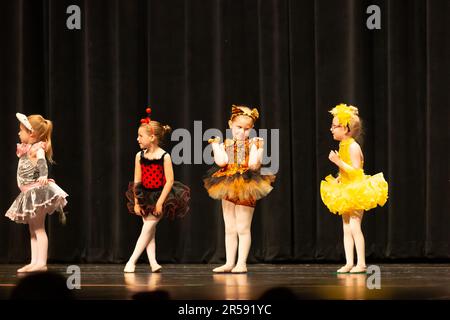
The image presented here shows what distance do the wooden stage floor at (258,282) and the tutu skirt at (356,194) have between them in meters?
0.52

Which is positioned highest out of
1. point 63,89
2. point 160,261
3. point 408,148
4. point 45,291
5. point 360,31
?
point 360,31

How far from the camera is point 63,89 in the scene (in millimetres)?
7656

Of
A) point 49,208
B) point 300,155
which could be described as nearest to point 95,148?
point 49,208

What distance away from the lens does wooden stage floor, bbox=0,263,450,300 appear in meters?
4.43

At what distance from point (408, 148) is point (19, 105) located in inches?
145

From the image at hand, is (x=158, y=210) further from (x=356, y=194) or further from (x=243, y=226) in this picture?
(x=356, y=194)

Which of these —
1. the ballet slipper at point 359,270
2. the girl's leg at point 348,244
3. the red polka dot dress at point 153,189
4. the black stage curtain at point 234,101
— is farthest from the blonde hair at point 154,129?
the ballet slipper at point 359,270

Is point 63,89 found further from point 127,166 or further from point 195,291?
point 195,291

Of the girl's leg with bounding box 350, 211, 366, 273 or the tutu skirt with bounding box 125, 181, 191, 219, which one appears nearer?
the girl's leg with bounding box 350, 211, 366, 273

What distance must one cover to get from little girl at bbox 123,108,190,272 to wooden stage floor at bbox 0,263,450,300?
0.29m

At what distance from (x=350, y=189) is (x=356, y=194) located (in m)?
0.06

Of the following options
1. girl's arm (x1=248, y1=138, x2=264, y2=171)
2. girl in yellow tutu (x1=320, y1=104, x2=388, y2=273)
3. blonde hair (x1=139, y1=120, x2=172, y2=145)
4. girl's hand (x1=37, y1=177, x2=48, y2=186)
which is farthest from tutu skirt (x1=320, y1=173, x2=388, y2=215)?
girl's hand (x1=37, y1=177, x2=48, y2=186)

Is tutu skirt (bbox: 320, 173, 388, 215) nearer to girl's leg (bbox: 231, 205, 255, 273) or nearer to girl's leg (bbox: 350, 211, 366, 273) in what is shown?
girl's leg (bbox: 350, 211, 366, 273)

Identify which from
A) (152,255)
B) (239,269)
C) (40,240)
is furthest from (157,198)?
(40,240)
